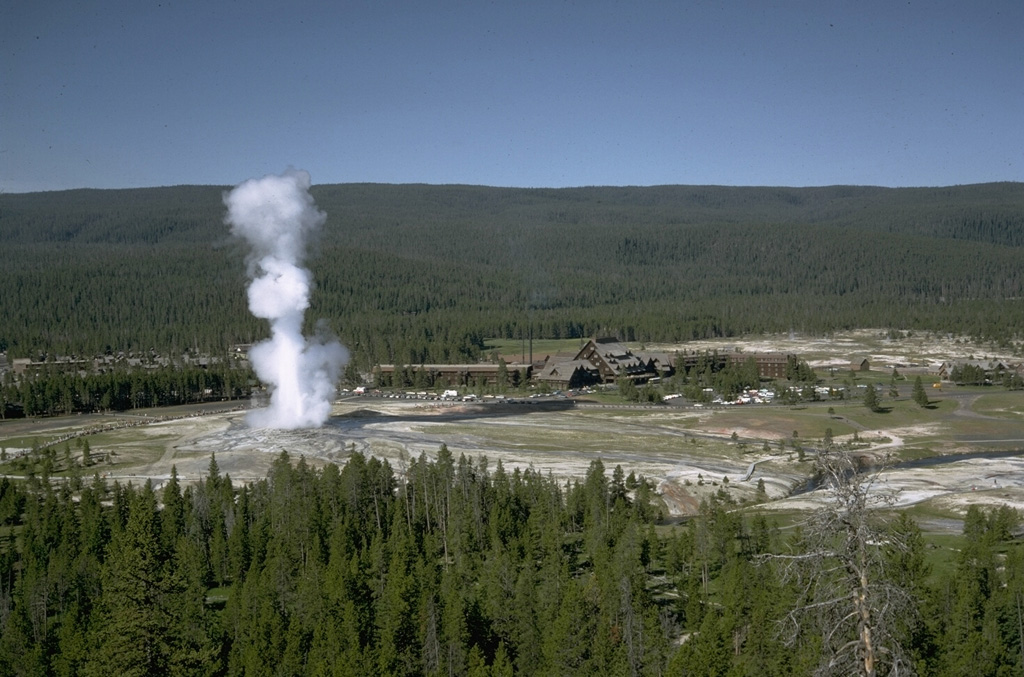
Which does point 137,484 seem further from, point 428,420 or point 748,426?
point 748,426

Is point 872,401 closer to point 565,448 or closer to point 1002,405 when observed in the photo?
point 1002,405

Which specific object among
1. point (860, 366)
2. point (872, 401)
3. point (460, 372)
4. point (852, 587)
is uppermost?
point (460, 372)

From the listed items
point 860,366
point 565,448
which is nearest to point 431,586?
point 565,448

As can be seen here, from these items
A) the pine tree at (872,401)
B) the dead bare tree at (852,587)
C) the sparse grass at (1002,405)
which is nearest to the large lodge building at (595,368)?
the sparse grass at (1002,405)

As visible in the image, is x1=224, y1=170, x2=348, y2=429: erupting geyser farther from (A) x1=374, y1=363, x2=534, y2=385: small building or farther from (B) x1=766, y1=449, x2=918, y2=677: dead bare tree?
(B) x1=766, y1=449, x2=918, y2=677: dead bare tree

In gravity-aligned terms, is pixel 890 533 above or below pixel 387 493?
above

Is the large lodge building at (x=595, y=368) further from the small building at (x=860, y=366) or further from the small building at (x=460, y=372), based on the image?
the small building at (x=860, y=366)

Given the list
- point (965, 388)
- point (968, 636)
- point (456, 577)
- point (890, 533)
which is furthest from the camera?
point (965, 388)

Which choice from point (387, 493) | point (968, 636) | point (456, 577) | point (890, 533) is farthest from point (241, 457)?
point (890, 533)
